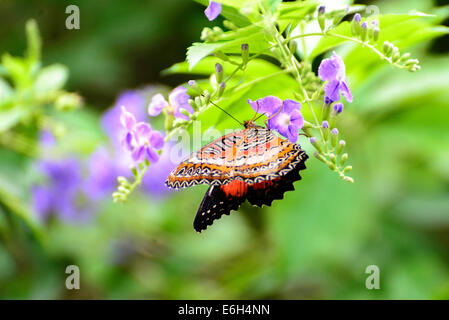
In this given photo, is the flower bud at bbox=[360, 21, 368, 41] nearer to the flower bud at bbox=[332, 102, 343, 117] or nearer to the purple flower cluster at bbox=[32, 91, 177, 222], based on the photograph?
the flower bud at bbox=[332, 102, 343, 117]

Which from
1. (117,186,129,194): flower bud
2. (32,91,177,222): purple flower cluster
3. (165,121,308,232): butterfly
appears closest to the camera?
(165,121,308,232): butterfly

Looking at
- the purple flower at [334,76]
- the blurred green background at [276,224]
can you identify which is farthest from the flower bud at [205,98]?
the blurred green background at [276,224]

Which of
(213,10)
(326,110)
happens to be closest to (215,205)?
(326,110)

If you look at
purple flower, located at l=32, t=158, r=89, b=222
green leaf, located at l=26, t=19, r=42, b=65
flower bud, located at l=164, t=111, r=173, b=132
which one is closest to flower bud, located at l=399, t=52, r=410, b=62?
flower bud, located at l=164, t=111, r=173, b=132

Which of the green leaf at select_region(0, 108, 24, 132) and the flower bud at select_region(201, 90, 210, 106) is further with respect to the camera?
the green leaf at select_region(0, 108, 24, 132)

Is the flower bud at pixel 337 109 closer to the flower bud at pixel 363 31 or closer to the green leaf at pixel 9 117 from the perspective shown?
the flower bud at pixel 363 31

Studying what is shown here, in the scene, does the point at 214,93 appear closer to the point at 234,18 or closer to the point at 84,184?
the point at 234,18

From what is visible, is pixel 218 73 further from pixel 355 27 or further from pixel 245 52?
pixel 355 27

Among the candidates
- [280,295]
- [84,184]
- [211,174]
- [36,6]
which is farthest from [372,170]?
[36,6]
